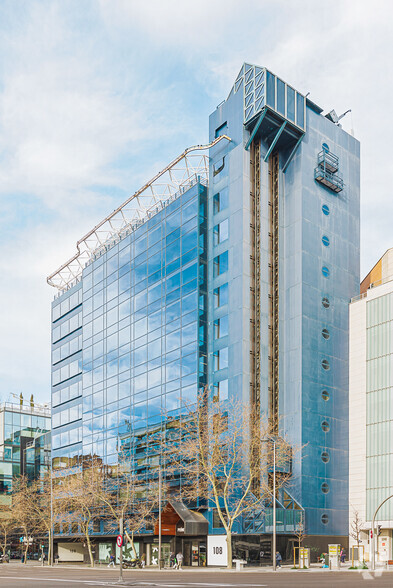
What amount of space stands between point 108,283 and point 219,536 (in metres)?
43.3

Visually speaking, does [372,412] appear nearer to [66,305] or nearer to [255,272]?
[255,272]

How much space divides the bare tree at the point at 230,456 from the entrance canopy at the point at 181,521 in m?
1.42

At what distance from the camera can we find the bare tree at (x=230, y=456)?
66.2 m

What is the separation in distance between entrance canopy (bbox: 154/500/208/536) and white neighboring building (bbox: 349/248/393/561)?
55.2 feet

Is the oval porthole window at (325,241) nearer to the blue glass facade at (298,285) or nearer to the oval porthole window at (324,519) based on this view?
the blue glass facade at (298,285)

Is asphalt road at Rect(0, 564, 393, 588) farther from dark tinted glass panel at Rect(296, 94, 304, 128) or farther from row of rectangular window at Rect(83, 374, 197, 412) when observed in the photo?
dark tinted glass panel at Rect(296, 94, 304, 128)

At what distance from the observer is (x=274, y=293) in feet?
261

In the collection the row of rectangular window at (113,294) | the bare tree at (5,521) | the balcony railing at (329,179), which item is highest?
the balcony railing at (329,179)

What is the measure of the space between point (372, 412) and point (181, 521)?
79.1 ft

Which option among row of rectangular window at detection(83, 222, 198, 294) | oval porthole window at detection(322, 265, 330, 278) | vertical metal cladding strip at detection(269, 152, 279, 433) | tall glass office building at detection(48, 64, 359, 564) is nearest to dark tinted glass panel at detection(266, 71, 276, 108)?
tall glass office building at detection(48, 64, 359, 564)

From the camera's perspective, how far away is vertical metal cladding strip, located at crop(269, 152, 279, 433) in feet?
253

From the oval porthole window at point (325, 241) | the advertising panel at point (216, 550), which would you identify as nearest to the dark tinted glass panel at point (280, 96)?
the oval porthole window at point (325, 241)

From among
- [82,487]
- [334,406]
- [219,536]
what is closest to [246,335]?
[334,406]

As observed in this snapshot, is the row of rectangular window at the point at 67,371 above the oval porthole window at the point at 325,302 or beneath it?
beneath
